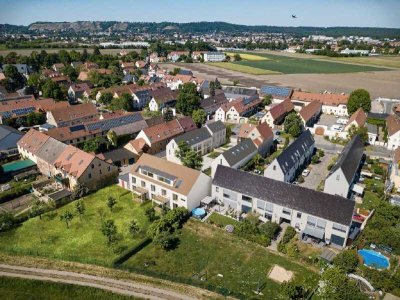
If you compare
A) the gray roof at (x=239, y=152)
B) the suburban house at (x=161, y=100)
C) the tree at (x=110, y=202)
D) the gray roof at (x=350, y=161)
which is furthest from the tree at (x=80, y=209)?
the suburban house at (x=161, y=100)

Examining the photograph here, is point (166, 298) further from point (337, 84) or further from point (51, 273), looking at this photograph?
Answer: point (337, 84)

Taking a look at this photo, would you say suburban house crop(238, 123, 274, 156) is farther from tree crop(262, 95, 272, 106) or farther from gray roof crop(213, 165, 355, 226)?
tree crop(262, 95, 272, 106)

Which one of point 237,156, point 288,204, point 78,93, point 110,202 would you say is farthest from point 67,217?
point 78,93

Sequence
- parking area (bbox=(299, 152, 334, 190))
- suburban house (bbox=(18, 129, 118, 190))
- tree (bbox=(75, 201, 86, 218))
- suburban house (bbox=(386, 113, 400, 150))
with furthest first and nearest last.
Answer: suburban house (bbox=(386, 113, 400, 150)) < parking area (bbox=(299, 152, 334, 190)) < suburban house (bbox=(18, 129, 118, 190)) < tree (bbox=(75, 201, 86, 218))

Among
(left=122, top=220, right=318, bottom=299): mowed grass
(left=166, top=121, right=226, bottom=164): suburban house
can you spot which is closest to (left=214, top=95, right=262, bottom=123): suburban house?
(left=166, top=121, right=226, bottom=164): suburban house

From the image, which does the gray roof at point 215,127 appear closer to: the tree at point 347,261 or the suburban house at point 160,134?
the suburban house at point 160,134

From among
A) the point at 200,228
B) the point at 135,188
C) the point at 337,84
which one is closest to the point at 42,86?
the point at 135,188

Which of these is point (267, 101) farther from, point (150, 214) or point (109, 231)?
point (109, 231)
